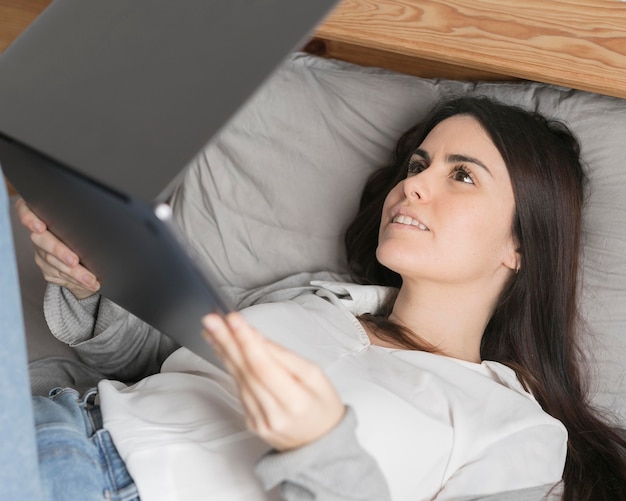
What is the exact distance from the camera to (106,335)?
132 centimetres

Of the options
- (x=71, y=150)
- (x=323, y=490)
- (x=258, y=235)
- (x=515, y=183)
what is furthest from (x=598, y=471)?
(x=71, y=150)

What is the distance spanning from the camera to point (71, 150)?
74 centimetres

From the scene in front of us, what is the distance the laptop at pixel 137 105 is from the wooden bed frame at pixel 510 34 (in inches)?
20.4

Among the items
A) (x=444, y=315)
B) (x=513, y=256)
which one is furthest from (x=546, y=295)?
(x=444, y=315)

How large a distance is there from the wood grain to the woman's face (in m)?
0.13

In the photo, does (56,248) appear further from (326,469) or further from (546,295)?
(546,295)

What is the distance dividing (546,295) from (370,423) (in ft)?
1.64

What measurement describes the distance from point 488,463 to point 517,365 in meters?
0.29

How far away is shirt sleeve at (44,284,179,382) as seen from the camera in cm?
129

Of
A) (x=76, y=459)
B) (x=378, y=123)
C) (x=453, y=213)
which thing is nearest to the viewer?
(x=76, y=459)

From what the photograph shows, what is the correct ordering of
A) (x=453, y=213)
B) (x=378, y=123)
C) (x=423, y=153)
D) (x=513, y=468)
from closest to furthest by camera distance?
(x=513, y=468) < (x=453, y=213) < (x=423, y=153) < (x=378, y=123)

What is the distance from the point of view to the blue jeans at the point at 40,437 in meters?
0.76

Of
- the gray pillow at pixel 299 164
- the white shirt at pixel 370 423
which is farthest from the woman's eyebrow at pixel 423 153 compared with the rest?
the white shirt at pixel 370 423

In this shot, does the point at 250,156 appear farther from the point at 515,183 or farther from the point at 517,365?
the point at 517,365
